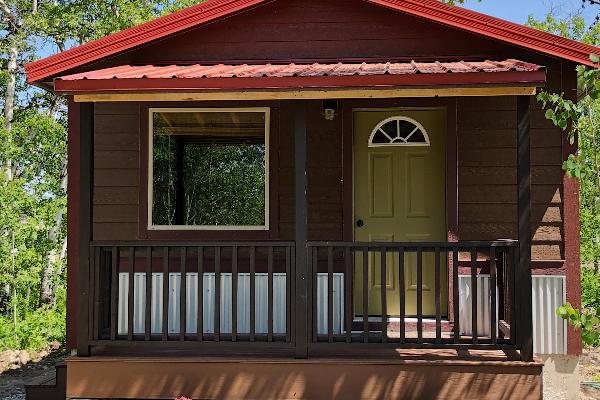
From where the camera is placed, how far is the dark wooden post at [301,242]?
16.8 feet

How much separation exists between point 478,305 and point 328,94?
2.46 m

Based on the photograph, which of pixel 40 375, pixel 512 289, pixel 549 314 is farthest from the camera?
pixel 40 375

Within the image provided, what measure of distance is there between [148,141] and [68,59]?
3.65 ft

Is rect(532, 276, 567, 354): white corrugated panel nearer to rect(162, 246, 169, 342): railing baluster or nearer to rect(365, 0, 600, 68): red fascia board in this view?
rect(365, 0, 600, 68): red fascia board

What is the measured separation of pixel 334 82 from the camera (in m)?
4.92

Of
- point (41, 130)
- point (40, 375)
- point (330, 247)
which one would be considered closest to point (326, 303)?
point (330, 247)

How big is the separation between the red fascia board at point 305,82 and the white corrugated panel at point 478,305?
77.2 inches

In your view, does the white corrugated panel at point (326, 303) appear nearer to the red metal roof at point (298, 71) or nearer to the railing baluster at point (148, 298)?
the railing baluster at point (148, 298)

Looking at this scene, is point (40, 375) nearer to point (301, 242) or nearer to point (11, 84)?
point (301, 242)

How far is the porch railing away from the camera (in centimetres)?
511

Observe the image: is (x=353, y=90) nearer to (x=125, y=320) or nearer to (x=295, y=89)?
(x=295, y=89)

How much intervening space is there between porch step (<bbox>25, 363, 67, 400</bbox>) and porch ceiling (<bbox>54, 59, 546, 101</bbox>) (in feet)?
8.02

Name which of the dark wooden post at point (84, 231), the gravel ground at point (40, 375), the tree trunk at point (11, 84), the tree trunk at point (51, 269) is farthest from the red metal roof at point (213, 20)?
the tree trunk at point (11, 84)

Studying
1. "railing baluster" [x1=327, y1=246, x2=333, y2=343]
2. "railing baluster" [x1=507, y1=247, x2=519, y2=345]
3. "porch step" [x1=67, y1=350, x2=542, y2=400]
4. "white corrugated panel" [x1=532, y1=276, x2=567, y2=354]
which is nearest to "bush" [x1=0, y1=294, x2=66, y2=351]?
"porch step" [x1=67, y1=350, x2=542, y2=400]
